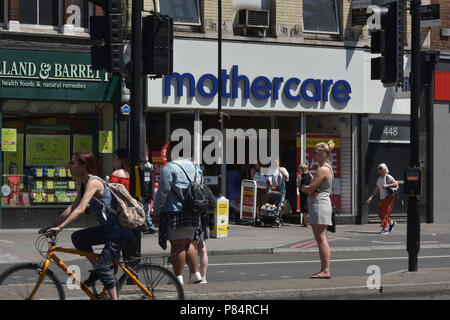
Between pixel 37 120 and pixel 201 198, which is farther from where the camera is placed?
pixel 37 120

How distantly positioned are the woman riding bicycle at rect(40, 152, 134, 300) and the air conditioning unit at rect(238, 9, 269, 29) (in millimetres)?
15898

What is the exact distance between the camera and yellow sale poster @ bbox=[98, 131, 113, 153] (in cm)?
2305

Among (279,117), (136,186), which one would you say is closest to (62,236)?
(279,117)

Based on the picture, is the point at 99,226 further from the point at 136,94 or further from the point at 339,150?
the point at 339,150

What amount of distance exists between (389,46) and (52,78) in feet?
37.7

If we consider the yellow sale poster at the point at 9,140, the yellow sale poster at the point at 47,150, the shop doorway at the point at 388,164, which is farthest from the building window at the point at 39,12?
the shop doorway at the point at 388,164

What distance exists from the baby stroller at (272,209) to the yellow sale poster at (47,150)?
5.21m

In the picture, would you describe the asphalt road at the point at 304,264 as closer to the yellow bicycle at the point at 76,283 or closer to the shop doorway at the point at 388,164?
the yellow bicycle at the point at 76,283

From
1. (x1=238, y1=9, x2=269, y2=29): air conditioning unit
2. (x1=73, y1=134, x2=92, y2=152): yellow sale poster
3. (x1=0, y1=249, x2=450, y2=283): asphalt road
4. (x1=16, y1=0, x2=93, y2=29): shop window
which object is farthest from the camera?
(x1=238, y1=9, x2=269, y2=29): air conditioning unit

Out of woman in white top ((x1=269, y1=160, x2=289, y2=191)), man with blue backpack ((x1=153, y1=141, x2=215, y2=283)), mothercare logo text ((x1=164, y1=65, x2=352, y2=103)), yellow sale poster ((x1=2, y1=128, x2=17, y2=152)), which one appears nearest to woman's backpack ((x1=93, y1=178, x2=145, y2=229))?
man with blue backpack ((x1=153, y1=141, x2=215, y2=283))

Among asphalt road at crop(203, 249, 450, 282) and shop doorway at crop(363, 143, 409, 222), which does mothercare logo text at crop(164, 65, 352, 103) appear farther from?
asphalt road at crop(203, 249, 450, 282)
